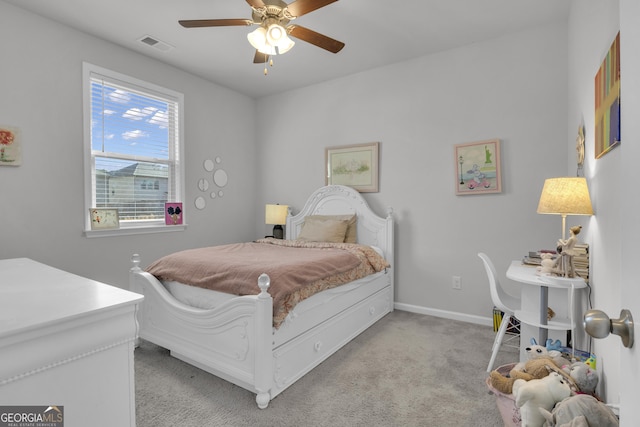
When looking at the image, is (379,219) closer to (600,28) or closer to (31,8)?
(600,28)

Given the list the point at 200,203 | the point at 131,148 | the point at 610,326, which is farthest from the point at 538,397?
the point at 131,148

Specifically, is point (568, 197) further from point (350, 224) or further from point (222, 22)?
point (222, 22)

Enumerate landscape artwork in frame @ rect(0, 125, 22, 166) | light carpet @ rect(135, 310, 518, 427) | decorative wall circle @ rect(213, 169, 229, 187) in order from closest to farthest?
light carpet @ rect(135, 310, 518, 427) → landscape artwork in frame @ rect(0, 125, 22, 166) → decorative wall circle @ rect(213, 169, 229, 187)

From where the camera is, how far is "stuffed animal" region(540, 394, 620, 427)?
982mm

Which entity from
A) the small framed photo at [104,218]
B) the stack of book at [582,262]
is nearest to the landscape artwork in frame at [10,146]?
the small framed photo at [104,218]

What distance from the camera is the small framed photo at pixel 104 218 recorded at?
2.95 meters

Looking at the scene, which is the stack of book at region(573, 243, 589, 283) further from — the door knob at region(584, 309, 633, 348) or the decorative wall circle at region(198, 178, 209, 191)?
the decorative wall circle at region(198, 178, 209, 191)

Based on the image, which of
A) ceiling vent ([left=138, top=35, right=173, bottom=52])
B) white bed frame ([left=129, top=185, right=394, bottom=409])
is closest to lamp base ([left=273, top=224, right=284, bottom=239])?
white bed frame ([left=129, top=185, right=394, bottom=409])

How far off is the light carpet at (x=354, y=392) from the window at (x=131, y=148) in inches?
55.8

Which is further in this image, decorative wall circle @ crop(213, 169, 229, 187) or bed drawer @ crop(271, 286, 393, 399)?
decorative wall circle @ crop(213, 169, 229, 187)

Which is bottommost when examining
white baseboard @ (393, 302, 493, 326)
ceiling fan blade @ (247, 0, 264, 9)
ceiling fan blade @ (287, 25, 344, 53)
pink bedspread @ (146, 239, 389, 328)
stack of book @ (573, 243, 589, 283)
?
white baseboard @ (393, 302, 493, 326)

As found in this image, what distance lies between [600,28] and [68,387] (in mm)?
2616

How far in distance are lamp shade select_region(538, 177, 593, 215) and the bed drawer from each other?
1608mm

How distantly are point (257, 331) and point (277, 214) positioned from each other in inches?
93.8
